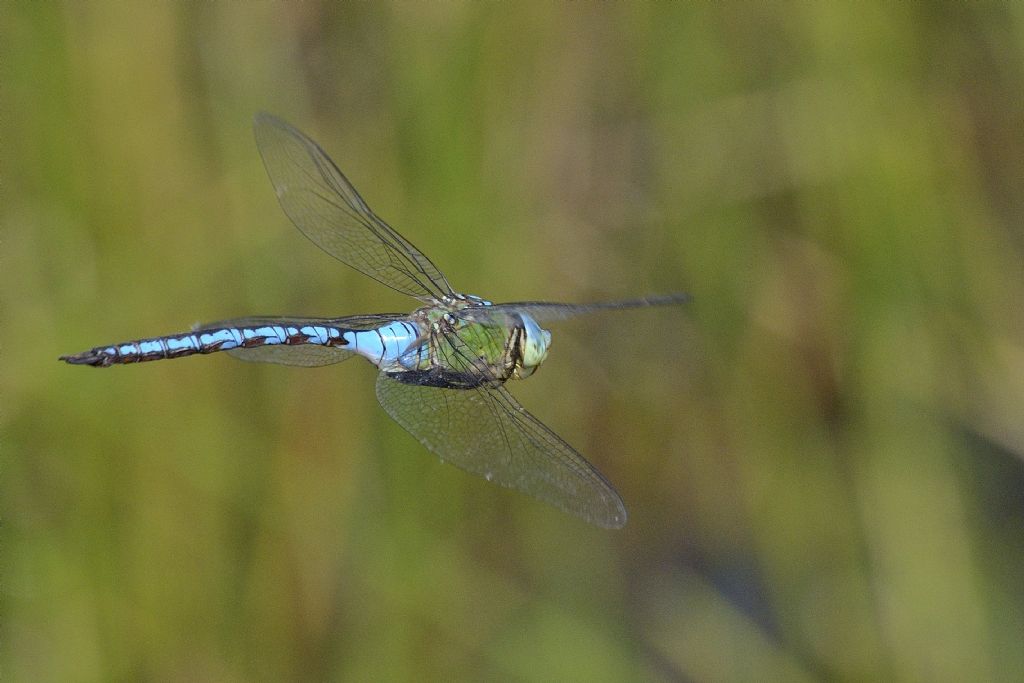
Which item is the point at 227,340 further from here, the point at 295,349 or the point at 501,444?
the point at 501,444

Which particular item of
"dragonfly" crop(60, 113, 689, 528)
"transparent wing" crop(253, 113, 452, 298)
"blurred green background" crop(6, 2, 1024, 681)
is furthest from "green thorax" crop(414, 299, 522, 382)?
"blurred green background" crop(6, 2, 1024, 681)

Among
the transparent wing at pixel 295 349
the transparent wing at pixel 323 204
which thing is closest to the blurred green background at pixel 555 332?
the transparent wing at pixel 323 204

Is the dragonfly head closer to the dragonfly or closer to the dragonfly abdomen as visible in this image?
the dragonfly

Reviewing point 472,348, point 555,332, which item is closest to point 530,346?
point 472,348

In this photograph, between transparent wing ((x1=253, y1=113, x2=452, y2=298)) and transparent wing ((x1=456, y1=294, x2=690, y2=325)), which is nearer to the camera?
transparent wing ((x1=456, y1=294, x2=690, y2=325))

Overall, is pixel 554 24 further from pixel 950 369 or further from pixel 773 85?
pixel 950 369

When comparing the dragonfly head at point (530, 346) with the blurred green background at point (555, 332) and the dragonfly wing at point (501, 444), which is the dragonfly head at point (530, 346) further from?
the blurred green background at point (555, 332)

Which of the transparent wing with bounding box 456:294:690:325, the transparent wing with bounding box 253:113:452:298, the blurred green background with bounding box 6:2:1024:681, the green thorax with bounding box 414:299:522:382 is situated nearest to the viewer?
the transparent wing with bounding box 456:294:690:325

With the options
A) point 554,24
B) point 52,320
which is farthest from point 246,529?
point 554,24
